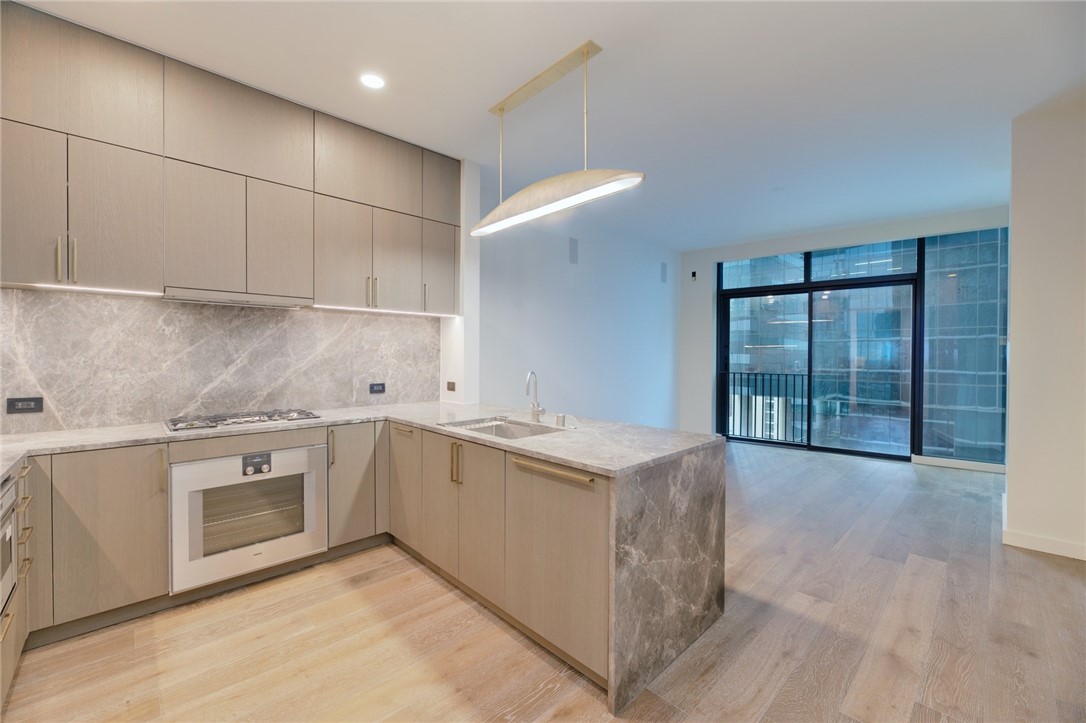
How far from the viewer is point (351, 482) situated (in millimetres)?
2912

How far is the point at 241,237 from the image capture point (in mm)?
2689

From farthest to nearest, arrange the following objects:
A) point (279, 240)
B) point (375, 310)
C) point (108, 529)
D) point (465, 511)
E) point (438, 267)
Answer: point (438, 267), point (375, 310), point (279, 240), point (465, 511), point (108, 529)

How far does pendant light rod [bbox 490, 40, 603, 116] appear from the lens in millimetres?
2334

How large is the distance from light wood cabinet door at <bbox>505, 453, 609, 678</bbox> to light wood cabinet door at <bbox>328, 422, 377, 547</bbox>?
127cm

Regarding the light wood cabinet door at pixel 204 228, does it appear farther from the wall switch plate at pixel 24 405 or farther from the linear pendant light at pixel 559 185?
the linear pendant light at pixel 559 185

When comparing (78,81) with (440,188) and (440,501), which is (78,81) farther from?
(440,501)

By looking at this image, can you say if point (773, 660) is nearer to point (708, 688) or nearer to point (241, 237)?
point (708, 688)

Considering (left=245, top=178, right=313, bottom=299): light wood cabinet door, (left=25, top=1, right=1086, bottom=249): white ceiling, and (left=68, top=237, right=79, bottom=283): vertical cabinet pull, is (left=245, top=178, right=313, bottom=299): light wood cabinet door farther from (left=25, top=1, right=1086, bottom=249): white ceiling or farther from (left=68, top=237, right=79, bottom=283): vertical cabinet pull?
(left=68, top=237, right=79, bottom=283): vertical cabinet pull

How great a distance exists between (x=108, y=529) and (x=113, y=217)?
1.53m

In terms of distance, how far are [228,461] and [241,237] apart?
50.7 inches

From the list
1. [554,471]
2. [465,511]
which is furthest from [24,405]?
[554,471]

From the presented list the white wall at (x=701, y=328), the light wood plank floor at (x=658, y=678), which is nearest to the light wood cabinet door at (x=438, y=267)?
the light wood plank floor at (x=658, y=678)

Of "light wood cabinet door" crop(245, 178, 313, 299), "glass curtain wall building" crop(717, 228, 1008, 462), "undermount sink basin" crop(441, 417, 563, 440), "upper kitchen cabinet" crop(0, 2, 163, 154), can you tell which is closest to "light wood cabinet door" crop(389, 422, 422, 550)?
"undermount sink basin" crop(441, 417, 563, 440)

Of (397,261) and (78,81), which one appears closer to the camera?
(78,81)
